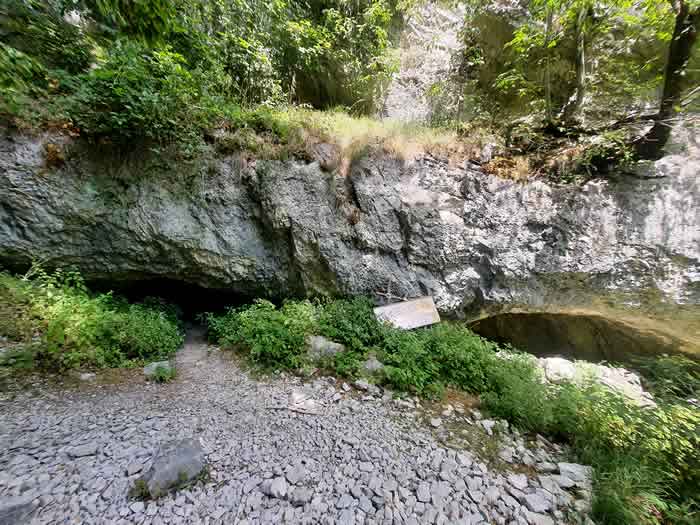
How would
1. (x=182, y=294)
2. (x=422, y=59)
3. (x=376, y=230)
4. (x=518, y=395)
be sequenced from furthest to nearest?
(x=422, y=59), (x=182, y=294), (x=376, y=230), (x=518, y=395)

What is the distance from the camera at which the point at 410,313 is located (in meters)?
4.25

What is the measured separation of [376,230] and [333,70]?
17.4 feet

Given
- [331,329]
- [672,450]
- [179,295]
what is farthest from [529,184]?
[179,295]

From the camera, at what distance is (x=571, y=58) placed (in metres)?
5.18

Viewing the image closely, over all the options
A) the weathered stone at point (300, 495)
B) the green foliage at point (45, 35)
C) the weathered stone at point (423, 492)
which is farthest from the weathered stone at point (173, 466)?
the green foliage at point (45, 35)

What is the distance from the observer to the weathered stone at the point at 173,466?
175 centimetres

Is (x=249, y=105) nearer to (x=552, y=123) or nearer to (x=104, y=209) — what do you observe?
(x=104, y=209)

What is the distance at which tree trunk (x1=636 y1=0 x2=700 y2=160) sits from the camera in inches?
138

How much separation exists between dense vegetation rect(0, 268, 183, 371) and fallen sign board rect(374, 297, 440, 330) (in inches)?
138

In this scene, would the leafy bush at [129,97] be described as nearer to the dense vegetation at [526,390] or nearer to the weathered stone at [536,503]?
the dense vegetation at [526,390]

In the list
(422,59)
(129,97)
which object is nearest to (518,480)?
(129,97)

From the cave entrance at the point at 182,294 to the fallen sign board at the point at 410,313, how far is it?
9.07 ft

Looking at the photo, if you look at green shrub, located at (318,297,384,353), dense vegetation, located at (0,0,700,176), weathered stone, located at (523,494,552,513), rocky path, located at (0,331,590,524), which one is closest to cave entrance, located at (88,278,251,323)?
green shrub, located at (318,297,384,353)

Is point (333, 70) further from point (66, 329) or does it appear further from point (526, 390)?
point (526, 390)
